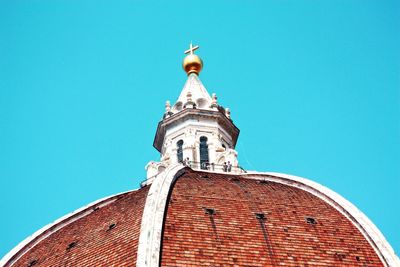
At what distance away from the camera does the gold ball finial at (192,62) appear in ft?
141

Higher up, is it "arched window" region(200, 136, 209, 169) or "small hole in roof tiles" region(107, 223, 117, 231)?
"arched window" region(200, 136, 209, 169)

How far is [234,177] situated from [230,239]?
274 inches

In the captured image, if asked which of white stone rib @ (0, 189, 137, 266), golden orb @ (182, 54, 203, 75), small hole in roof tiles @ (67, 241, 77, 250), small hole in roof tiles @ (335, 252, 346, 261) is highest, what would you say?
golden orb @ (182, 54, 203, 75)

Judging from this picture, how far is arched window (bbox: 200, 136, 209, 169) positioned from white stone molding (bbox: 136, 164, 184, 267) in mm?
7072

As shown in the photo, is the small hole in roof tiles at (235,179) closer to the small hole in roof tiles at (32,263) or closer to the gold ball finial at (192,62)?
the small hole in roof tiles at (32,263)

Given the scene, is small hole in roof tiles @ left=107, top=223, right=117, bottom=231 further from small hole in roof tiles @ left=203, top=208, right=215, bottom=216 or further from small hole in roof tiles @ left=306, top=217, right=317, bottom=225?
small hole in roof tiles @ left=306, top=217, right=317, bottom=225

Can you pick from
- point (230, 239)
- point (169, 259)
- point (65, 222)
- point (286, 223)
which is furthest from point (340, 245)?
point (65, 222)

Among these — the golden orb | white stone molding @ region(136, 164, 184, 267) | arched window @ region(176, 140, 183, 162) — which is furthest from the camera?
the golden orb

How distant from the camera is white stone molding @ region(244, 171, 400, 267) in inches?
1134

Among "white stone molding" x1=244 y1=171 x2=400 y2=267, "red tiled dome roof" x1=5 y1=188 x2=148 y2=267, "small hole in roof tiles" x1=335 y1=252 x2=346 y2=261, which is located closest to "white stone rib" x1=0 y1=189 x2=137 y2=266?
"red tiled dome roof" x1=5 y1=188 x2=148 y2=267

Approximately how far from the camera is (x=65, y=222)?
33312 millimetres

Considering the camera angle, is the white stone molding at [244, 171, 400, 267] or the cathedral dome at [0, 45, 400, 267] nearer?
the cathedral dome at [0, 45, 400, 267]

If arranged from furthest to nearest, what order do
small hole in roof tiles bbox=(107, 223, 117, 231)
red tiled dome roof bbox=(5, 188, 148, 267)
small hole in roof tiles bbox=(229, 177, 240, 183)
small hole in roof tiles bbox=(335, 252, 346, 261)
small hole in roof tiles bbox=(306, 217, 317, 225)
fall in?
small hole in roof tiles bbox=(229, 177, 240, 183)
small hole in roof tiles bbox=(306, 217, 317, 225)
small hole in roof tiles bbox=(107, 223, 117, 231)
small hole in roof tiles bbox=(335, 252, 346, 261)
red tiled dome roof bbox=(5, 188, 148, 267)

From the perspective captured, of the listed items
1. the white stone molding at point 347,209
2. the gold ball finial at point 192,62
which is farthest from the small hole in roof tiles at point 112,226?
the gold ball finial at point 192,62
